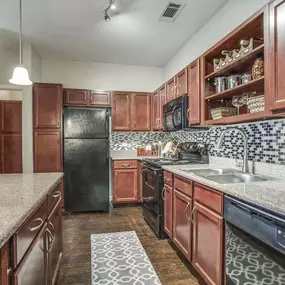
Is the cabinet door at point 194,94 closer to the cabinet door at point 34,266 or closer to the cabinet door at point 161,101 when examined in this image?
the cabinet door at point 161,101

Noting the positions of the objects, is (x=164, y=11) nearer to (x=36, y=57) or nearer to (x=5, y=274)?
(x=36, y=57)

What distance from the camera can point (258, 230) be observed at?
121 cm

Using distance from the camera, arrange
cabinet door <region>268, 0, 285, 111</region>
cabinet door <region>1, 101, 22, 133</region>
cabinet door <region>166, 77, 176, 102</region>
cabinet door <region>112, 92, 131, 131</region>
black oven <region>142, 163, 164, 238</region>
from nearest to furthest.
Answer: cabinet door <region>268, 0, 285, 111</region>, black oven <region>142, 163, 164, 238</region>, cabinet door <region>166, 77, 176, 102</region>, cabinet door <region>112, 92, 131, 131</region>, cabinet door <region>1, 101, 22, 133</region>

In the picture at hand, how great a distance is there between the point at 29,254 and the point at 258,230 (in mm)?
1157

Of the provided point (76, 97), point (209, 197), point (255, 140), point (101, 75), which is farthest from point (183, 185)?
Result: point (101, 75)

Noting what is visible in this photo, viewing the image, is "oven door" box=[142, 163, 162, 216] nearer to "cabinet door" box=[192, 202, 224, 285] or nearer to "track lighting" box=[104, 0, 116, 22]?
"cabinet door" box=[192, 202, 224, 285]

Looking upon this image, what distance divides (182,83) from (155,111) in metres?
1.30

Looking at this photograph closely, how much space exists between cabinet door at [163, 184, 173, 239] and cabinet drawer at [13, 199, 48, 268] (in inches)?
57.6

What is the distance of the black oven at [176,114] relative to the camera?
2.84 meters

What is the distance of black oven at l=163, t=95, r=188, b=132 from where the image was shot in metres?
2.84

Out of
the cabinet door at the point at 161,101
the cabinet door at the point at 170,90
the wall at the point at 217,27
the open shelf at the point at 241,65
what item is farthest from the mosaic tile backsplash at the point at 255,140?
the wall at the point at 217,27

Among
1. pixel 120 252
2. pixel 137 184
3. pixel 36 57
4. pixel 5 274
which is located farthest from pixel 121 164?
pixel 5 274

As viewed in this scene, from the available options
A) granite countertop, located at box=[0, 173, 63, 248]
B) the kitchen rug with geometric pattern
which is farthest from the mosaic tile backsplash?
granite countertop, located at box=[0, 173, 63, 248]

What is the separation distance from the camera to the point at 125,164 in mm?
4020
